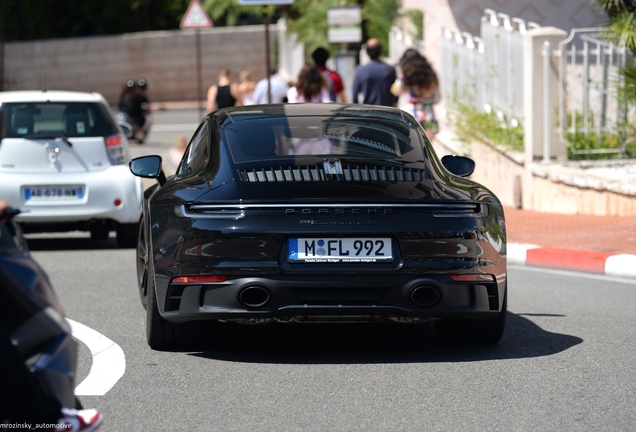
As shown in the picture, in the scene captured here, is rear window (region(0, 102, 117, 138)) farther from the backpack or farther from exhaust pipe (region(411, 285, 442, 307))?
exhaust pipe (region(411, 285, 442, 307))

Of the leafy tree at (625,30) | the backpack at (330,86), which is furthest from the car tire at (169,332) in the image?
the backpack at (330,86)

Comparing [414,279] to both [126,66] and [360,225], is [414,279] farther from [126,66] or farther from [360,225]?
[126,66]

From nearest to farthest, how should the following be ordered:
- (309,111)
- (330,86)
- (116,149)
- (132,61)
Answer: (309,111)
(116,149)
(330,86)
(132,61)

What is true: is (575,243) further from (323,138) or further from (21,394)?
(21,394)

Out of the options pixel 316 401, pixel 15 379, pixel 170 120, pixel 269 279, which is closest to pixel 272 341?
pixel 269 279

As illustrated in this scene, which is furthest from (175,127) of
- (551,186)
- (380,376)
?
(380,376)

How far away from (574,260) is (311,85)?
4.95m

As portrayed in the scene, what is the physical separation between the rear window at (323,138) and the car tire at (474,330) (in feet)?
3.14

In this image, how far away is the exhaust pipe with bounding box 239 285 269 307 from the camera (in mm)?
6214

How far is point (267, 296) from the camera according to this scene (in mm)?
6227

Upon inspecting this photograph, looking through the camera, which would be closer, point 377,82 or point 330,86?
point 330,86

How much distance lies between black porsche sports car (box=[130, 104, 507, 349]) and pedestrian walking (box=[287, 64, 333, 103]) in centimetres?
787

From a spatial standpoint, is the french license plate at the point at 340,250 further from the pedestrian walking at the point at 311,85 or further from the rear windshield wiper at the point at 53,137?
the pedestrian walking at the point at 311,85

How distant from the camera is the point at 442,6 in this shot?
A: 24.1m
